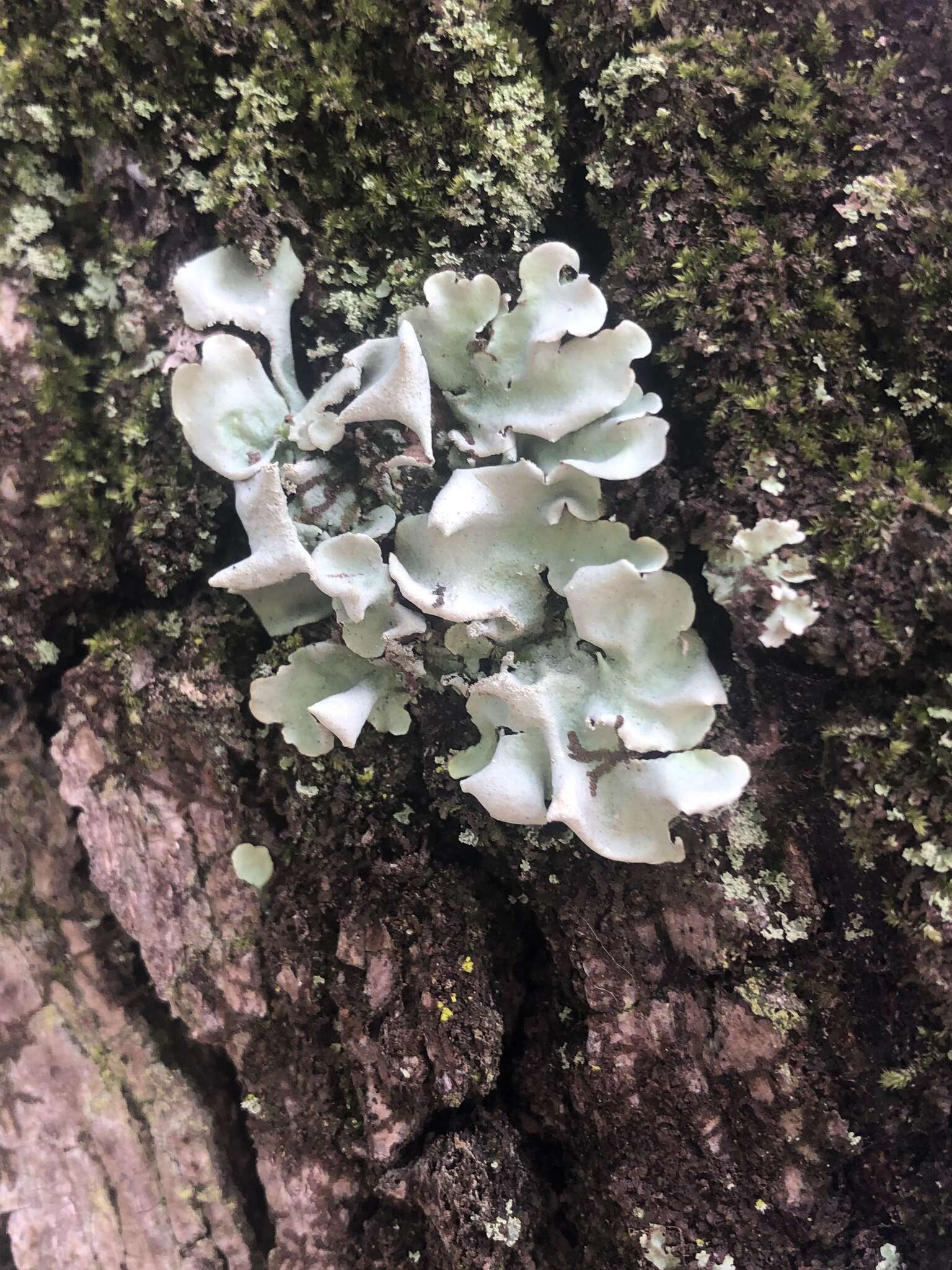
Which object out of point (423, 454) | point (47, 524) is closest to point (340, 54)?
point (423, 454)

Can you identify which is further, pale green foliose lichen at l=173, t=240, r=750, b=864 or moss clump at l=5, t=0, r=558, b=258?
moss clump at l=5, t=0, r=558, b=258

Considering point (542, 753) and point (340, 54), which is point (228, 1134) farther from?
point (340, 54)

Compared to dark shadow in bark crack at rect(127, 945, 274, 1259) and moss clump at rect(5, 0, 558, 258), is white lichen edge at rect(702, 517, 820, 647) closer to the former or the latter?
moss clump at rect(5, 0, 558, 258)

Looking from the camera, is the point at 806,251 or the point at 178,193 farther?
the point at 178,193

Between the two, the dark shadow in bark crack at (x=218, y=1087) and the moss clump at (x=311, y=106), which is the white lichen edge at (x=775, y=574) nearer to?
the moss clump at (x=311, y=106)

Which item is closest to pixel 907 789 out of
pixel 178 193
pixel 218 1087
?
pixel 218 1087

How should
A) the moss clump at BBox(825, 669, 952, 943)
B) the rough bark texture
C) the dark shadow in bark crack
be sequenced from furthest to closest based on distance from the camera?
the dark shadow in bark crack < the rough bark texture < the moss clump at BBox(825, 669, 952, 943)

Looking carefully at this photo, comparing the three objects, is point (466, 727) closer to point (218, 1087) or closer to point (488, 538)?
point (488, 538)

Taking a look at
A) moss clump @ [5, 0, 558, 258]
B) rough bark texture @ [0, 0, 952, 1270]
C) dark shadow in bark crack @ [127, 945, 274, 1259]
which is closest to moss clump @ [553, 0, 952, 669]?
rough bark texture @ [0, 0, 952, 1270]
